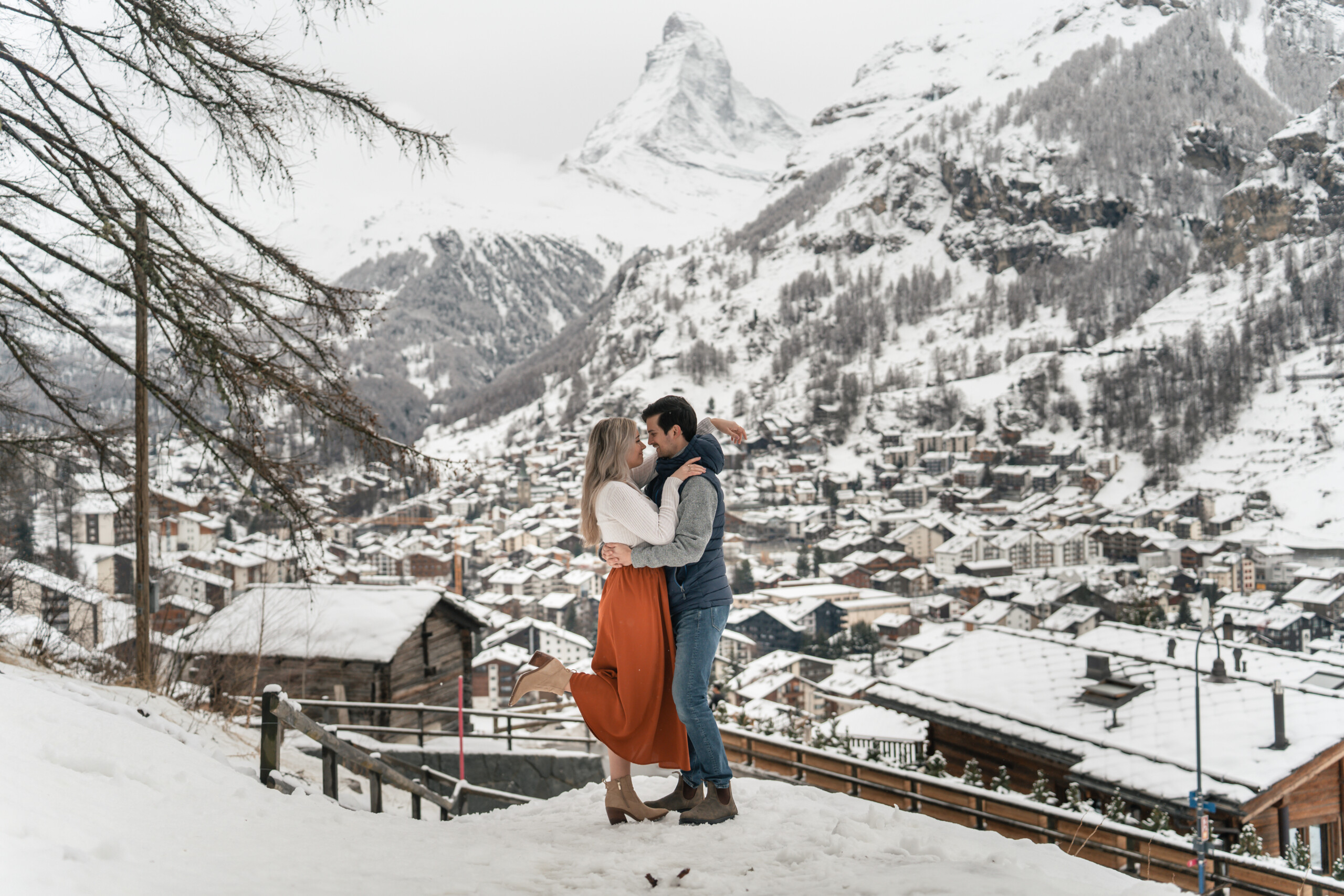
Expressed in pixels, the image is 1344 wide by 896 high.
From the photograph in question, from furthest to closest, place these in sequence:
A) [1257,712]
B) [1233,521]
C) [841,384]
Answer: [841,384]
[1233,521]
[1257,712]

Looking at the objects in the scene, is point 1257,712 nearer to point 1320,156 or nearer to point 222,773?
point 222,773

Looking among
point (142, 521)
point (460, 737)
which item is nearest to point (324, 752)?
point (460, 737)

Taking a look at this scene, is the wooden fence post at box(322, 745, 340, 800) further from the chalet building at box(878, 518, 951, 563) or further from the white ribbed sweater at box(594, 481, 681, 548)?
the chalet building at box(878, 518, 951, 563)

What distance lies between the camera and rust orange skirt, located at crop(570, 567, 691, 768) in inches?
104

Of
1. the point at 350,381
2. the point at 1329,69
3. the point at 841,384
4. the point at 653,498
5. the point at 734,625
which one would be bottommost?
A: the point at 734,625

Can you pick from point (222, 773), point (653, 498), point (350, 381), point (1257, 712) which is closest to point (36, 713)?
point (222, 773)

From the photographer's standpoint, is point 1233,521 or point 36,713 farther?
point 1233,521

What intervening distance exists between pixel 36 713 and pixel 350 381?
9.03 feet

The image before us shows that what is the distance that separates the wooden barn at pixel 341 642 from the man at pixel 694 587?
6.94 m

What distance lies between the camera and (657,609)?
104 inches

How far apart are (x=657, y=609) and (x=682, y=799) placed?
674mm

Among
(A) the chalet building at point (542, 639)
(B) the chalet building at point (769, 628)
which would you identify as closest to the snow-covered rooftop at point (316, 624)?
(A) the chalet building at point (542, 639)

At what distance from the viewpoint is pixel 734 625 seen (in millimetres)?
30844

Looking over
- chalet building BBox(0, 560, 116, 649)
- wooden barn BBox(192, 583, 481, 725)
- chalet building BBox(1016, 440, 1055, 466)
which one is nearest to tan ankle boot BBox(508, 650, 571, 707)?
chalet building BBox(0, 560, 116, 649)
